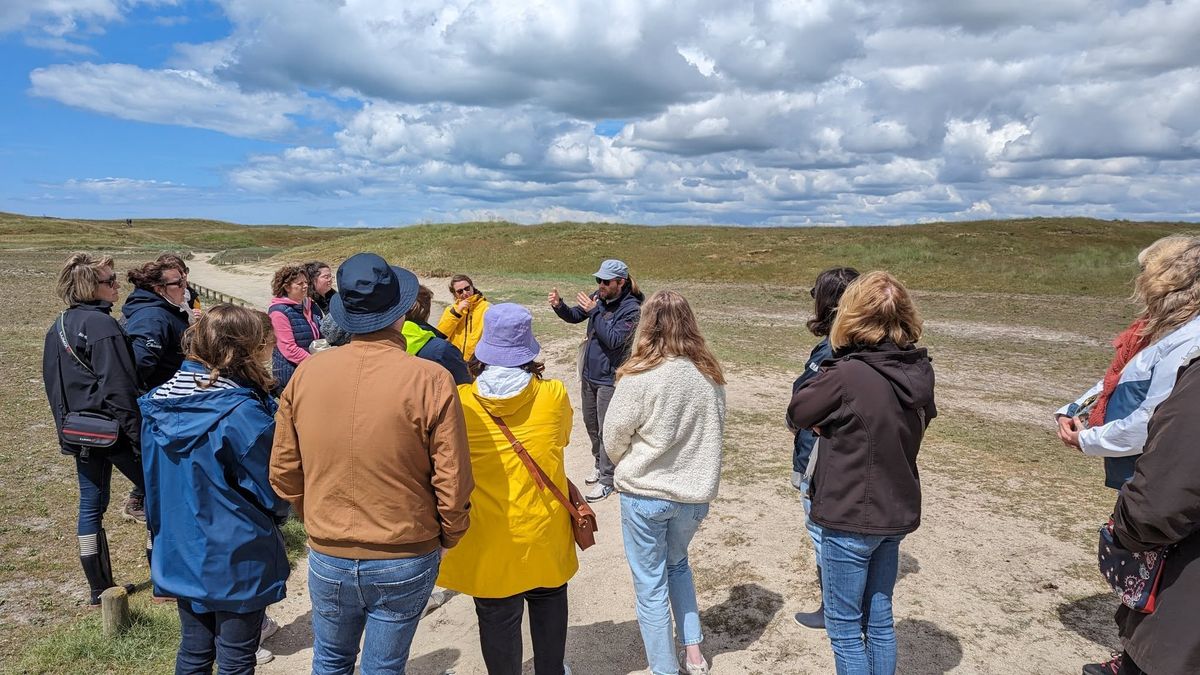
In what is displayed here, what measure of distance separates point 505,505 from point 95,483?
321 cm

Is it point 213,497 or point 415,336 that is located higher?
point 415,336

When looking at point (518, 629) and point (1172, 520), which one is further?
point (518, 629)

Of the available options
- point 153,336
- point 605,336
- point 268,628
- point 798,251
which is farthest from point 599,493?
point 798,251

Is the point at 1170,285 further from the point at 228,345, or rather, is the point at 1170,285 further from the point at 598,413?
the point at 598,413

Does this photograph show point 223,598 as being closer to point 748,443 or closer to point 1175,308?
point 1175,308

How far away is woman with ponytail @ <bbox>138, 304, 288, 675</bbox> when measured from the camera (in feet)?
9.54

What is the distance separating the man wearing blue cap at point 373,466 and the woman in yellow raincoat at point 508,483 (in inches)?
10.7

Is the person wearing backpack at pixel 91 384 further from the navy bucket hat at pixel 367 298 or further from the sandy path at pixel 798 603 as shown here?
the navy bucket hat at pixel 367 298

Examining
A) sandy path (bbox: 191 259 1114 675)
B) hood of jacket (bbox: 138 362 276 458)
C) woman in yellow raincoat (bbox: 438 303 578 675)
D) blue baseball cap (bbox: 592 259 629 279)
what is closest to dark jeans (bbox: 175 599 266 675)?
hood of jacket (bbox: 138 362 276 458)

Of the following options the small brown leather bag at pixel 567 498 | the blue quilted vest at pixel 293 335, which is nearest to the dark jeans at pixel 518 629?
the small brown leather bag at pixel 567 498

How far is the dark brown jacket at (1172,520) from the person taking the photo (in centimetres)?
220

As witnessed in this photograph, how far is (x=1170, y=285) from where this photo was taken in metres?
3.00

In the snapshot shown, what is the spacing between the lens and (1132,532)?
2.42m

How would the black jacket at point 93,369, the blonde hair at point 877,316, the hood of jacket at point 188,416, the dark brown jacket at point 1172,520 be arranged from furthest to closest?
the black jacket at point 93,369, the blonde hair at point 877,316, the hood of jacket at point 188,416, the dark brown jacket at point 1172,520
